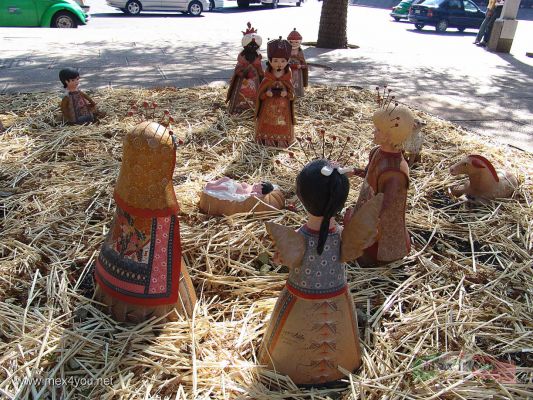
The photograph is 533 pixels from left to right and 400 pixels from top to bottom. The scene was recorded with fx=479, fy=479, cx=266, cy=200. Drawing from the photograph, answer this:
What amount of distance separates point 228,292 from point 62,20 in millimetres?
13910

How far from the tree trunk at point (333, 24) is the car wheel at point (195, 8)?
10506 mm

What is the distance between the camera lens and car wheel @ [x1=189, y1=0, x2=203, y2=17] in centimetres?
2062

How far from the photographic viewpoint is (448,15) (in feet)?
67.0

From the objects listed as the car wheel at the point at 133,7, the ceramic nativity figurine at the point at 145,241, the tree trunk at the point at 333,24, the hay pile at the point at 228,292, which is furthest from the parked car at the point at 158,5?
the ceramic nativity figurine at the point at 145,241

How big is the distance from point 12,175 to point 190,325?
256 cm

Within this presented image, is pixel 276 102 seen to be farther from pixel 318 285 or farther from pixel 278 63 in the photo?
pixel 318 285

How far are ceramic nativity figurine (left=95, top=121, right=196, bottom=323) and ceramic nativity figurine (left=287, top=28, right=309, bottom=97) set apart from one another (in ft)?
13.5

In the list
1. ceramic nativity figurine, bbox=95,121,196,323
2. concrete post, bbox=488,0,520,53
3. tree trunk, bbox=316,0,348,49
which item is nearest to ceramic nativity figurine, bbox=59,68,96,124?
ceramic nativity figurine, bbox=95,121,196,323

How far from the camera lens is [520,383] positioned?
7.22 ft

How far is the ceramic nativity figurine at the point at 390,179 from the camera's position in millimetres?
2721

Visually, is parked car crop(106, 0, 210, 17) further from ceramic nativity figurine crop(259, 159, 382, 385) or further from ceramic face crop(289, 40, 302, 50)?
ceramic nativity figurine crop(259, 159, 382, 385)

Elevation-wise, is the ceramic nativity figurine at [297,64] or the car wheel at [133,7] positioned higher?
the ceramic nativity figurine at [297,64]

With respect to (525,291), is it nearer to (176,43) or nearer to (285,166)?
(285,166)

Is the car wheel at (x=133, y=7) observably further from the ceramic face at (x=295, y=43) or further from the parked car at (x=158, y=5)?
the ceramic face at (x=295, y=43)
